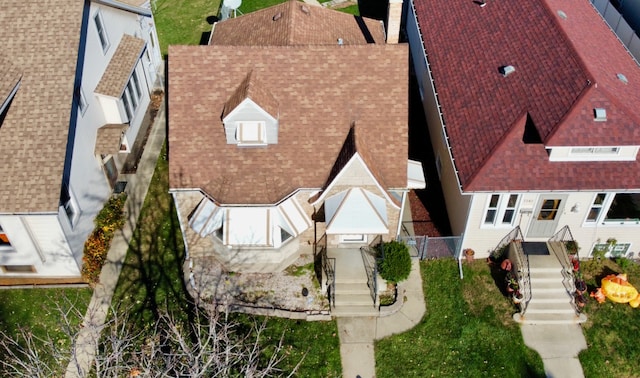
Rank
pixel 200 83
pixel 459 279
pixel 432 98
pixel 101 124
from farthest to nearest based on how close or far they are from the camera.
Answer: pixel 432 98
pixel 101 124
pixel 459 279
pixel 200 83

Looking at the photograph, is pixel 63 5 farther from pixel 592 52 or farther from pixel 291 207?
pixel 592 52

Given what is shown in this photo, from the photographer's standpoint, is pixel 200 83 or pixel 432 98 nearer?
pixel 200 83

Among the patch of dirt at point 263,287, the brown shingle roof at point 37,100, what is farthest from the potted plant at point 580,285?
the brown shingle roof at point 37,100

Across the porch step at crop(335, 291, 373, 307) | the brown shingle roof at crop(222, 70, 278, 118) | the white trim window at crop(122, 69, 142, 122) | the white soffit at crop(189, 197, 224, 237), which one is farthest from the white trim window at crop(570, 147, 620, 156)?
the white trim window at crop(122, 69, 142, 122)

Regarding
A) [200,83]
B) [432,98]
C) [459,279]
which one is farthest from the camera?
[432,98]

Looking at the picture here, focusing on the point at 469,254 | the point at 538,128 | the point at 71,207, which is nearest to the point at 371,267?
the point at 469,254

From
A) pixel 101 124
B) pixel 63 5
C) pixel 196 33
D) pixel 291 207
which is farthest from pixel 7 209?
pixel 196 33
